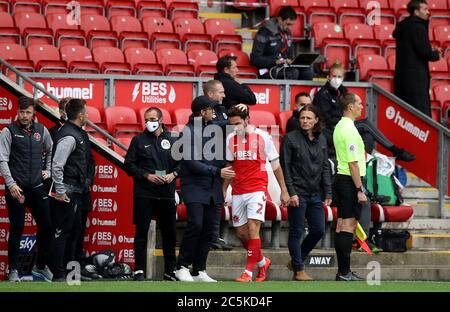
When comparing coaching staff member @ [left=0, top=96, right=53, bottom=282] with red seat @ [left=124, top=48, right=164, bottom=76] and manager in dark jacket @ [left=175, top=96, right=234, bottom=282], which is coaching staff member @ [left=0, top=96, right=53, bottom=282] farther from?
red seat @ [left=124, top=48, right=164, bottom=76]

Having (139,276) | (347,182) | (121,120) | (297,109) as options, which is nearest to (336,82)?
(297,109)

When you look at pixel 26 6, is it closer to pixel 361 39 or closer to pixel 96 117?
pixel 96 117

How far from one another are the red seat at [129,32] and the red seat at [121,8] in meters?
0.33

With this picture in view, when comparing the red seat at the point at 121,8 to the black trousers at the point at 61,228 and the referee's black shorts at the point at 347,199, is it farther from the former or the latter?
the referee's black shorts at the point at 347,199

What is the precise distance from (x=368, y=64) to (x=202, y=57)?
252 centimetres

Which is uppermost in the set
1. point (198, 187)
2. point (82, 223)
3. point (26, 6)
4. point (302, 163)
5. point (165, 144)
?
point (26, 6)

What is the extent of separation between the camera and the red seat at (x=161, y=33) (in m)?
19.7

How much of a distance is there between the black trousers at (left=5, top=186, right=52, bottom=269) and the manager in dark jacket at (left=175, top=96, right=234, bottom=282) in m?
1.51

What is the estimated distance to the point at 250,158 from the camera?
47.6ft

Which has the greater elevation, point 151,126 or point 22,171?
point 151,126

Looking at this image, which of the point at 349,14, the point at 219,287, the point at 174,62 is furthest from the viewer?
the point at 349,14

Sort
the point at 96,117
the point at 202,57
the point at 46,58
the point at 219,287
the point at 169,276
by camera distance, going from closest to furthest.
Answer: the point at 219,287, the point at 169,276, the point at 96,117, the point at 46,58, the point at 202,57

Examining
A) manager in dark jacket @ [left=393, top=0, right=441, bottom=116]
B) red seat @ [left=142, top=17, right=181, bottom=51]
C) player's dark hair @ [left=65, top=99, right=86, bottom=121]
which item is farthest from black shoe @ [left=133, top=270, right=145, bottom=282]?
manager in dark jacket @ [left=393, top=0, right=441, bottom=116]
